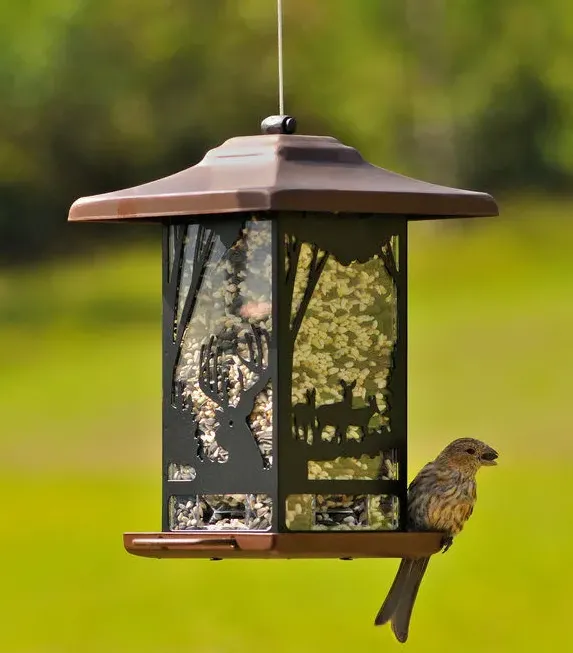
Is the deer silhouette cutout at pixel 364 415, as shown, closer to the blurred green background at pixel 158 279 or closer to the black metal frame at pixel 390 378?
the black metal frame at pixel 390 378

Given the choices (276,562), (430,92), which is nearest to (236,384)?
(276,562)

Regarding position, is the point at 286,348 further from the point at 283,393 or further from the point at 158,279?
the point at 158,279

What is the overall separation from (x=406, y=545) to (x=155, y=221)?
126 centimetres

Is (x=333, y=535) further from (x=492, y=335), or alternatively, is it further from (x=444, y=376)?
(x=492, y=335)

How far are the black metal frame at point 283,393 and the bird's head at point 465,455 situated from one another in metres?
0.36

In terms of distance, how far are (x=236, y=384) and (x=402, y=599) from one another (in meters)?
0.95

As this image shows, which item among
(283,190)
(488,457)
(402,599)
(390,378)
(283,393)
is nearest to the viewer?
(283,190)

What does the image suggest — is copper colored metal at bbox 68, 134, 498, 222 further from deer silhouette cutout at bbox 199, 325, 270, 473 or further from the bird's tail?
the bird's tail

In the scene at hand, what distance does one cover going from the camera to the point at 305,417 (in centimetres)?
603

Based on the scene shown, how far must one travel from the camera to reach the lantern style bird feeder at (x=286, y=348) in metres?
5.91

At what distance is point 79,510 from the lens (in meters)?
22.8

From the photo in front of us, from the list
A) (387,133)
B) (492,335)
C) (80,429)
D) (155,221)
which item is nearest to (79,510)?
(80,429)

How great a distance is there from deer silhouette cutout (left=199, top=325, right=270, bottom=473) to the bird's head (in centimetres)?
79

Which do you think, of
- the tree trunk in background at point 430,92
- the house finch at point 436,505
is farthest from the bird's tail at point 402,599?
the tree trunk in background at point 430,92
